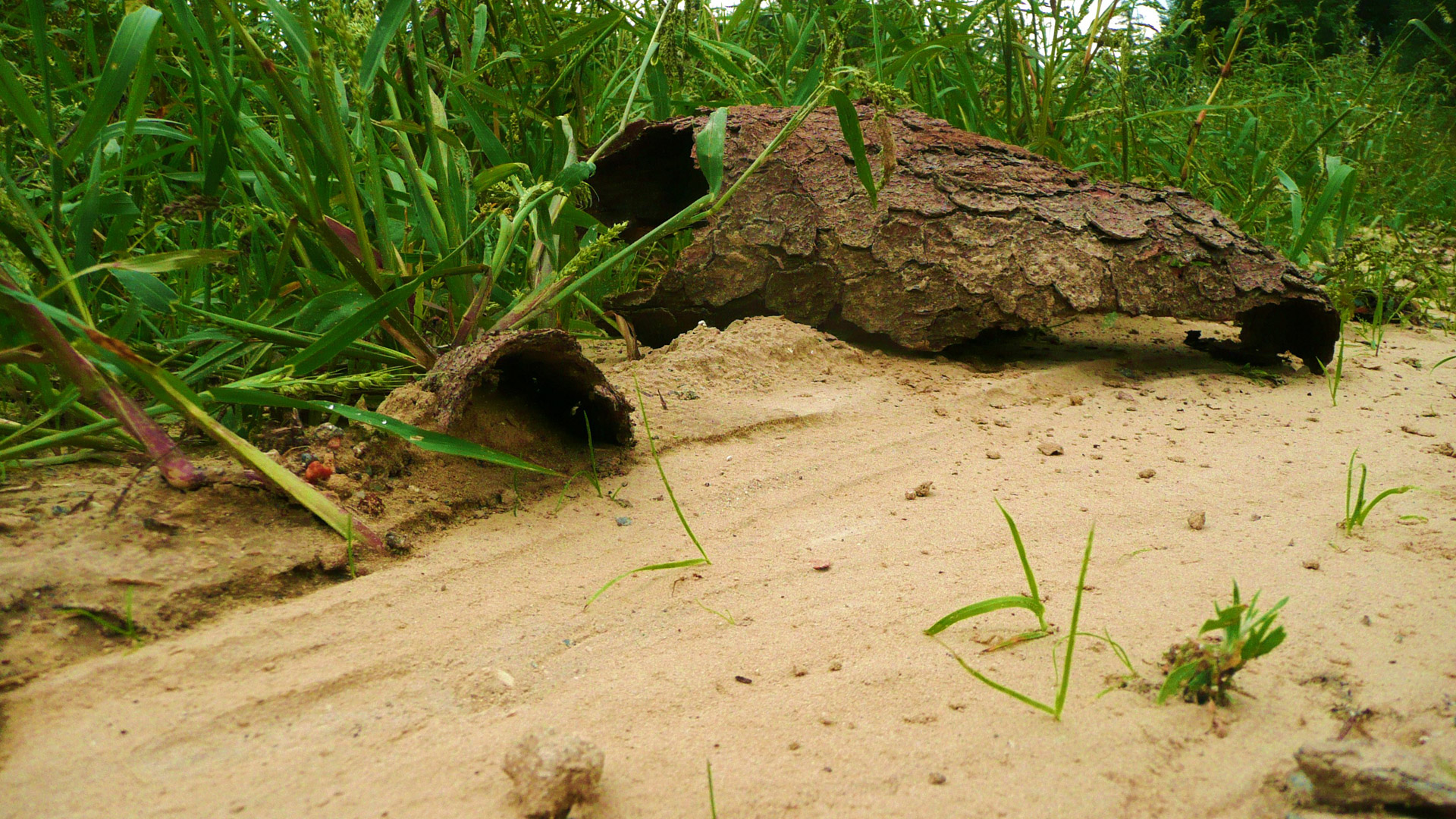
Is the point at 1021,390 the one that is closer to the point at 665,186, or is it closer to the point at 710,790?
the point at 665,186

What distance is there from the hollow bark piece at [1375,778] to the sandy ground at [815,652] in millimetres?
57

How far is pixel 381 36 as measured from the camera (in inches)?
62.3

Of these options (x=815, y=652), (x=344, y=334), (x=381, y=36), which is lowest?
(x=815, y=652)

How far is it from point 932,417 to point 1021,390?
33 centimetres

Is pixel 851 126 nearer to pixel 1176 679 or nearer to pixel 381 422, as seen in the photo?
pixel 381 422

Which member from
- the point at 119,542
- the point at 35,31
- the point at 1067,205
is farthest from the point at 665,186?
the point at 119,542

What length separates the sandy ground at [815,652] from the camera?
94 centimetres

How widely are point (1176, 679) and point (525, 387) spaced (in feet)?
4.22

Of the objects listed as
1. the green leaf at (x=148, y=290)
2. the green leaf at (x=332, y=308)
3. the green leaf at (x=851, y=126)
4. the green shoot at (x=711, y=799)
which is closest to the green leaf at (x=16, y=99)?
the green leaf at (x=148, y=290)

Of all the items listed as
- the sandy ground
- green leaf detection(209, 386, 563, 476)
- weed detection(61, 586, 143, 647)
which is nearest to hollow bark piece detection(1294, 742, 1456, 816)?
the sandy ground

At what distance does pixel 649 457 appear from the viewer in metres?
1.89

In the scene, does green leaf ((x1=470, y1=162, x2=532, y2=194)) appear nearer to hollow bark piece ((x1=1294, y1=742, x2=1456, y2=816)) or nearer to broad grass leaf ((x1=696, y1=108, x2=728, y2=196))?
broad grass leaf ((x1=696, y1=108, x2=728, y2=196))

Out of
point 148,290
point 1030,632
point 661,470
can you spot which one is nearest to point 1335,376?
point 1030,632

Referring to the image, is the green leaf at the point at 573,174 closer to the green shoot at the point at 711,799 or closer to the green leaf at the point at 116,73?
the green leaf at the point at 116,73
